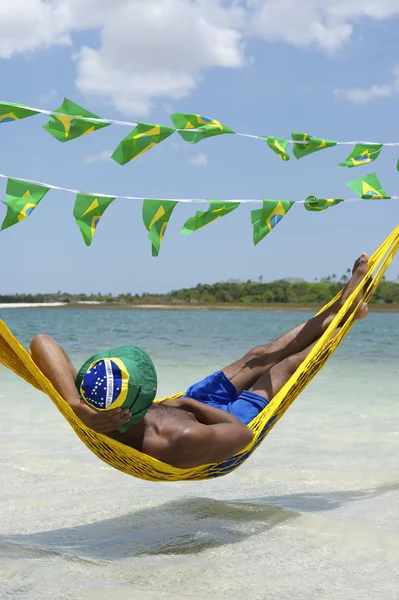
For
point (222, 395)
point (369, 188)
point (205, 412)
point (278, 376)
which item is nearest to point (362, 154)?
point (369, 188)

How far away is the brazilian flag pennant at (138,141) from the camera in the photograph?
2.64 m

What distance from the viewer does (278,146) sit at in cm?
299

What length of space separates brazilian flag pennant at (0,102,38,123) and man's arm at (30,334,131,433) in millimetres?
765

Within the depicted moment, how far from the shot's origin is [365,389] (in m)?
7.68

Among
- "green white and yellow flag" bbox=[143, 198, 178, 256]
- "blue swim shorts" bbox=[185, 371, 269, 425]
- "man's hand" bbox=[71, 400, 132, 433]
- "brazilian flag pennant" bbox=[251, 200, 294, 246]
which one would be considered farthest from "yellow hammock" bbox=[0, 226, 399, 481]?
"green white and yellow flag" bbox=[143, 198, 178, 256]

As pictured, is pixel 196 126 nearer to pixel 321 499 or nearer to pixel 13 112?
pixel 13 112

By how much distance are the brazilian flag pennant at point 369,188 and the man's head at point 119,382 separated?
4.54ft

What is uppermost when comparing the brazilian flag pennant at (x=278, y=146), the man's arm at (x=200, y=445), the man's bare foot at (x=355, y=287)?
the brazilian flag pennant at (x=278, y=146)

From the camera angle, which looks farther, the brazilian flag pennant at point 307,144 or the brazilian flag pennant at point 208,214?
the brazilian flag pennant at point 307,144

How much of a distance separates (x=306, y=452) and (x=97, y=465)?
132cm

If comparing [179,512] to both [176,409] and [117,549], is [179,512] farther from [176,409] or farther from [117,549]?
[176,409]

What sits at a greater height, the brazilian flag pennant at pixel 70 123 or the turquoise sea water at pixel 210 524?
the brazilian flag pennant at pixel 70 123

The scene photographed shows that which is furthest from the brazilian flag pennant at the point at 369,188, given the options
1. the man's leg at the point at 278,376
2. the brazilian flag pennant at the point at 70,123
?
the brazilian flag pennant at the point at 70,123

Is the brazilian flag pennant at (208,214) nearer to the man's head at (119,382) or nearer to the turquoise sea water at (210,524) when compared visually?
the man's head at (119,382)
